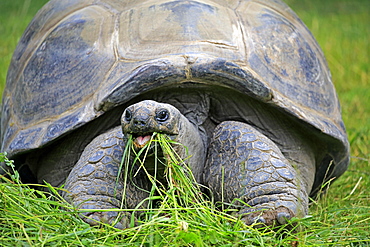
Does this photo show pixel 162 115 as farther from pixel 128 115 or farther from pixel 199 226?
pixel 199 226

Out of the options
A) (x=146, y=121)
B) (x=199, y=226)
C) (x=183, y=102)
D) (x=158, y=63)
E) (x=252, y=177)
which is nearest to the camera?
(x=199, y=226)

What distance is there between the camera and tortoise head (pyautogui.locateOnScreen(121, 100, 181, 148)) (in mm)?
2711

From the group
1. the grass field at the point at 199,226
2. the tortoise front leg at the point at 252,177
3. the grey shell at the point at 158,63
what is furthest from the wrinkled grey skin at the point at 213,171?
the grey shell at the point at 158,63

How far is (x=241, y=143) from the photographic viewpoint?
125 inches

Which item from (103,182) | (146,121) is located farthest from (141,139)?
(103,182)

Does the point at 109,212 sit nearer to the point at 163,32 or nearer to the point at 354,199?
the point at 163,32

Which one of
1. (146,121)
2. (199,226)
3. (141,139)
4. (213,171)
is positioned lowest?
(213,171)

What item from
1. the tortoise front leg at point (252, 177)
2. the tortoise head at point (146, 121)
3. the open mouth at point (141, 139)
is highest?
the tortoise head at point (146, 121)

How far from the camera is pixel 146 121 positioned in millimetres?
2713

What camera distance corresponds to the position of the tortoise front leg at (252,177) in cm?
290

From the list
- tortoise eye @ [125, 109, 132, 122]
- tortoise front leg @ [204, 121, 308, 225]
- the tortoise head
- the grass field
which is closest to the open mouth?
the tortoise head

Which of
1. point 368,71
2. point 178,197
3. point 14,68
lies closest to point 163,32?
point 178,197

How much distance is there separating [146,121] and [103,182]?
512 mm

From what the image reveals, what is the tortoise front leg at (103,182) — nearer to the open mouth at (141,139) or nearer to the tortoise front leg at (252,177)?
the open mouth at (141,139)
